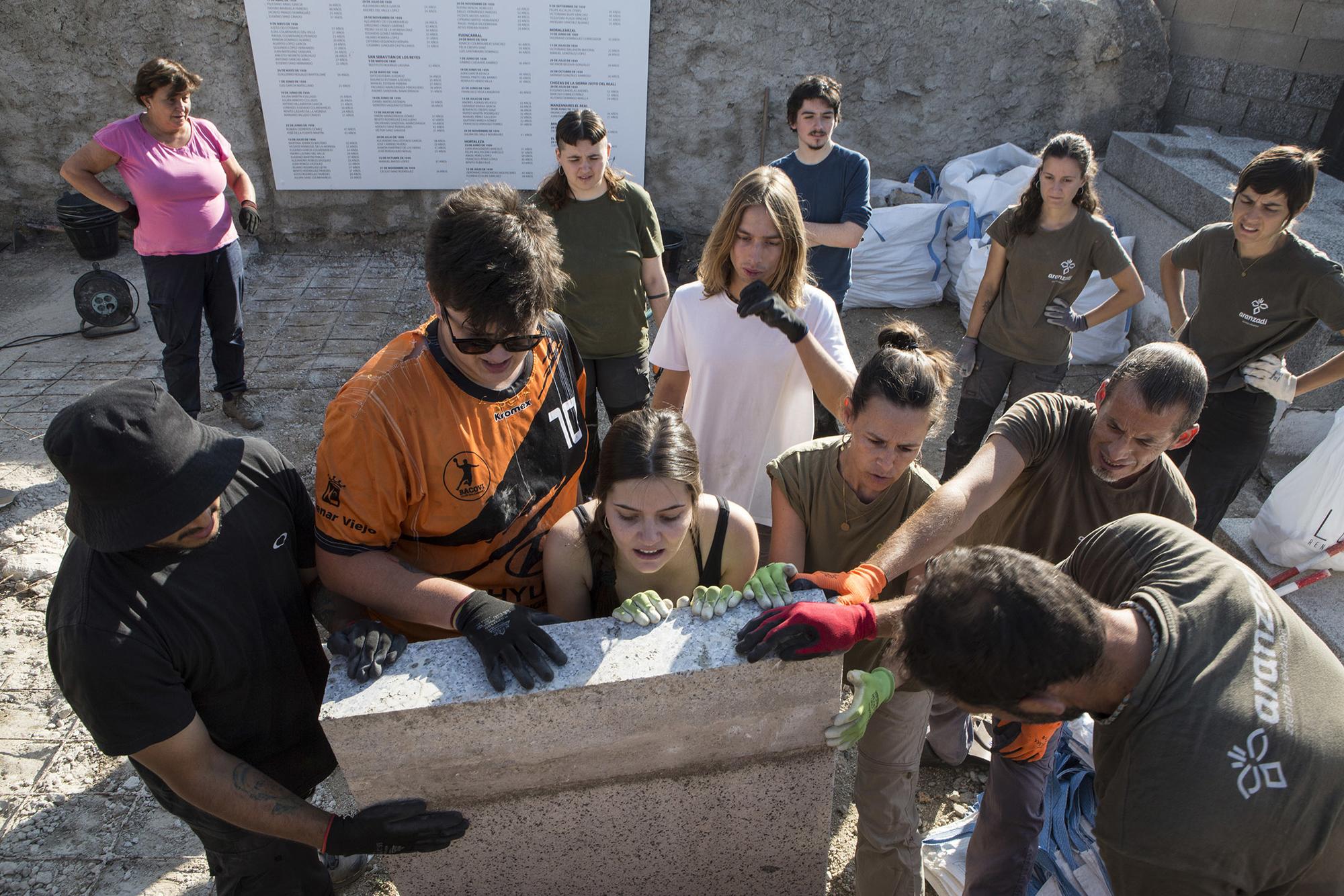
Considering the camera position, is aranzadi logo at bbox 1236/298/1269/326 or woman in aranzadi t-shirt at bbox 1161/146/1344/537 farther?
aranzadi logo at bbox 1236/298/1269/326

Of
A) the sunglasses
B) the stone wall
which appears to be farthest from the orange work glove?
the stone wall

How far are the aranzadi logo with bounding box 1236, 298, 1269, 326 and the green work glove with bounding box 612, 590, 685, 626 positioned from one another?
9.64ft

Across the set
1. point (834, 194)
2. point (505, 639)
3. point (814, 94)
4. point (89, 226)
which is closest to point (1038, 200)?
point (834, 194)

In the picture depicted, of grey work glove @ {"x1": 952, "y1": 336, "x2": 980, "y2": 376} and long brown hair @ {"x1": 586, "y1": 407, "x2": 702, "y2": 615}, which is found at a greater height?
long brown hair @ {"x1": 586, "y1": 407, "x2": 702, "y2": 615}

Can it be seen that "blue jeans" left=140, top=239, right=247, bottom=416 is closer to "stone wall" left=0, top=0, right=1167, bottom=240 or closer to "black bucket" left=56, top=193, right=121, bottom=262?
"black bucket" left=56, top=193, right=121, bottom=262

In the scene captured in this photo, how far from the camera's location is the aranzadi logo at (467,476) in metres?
1.91

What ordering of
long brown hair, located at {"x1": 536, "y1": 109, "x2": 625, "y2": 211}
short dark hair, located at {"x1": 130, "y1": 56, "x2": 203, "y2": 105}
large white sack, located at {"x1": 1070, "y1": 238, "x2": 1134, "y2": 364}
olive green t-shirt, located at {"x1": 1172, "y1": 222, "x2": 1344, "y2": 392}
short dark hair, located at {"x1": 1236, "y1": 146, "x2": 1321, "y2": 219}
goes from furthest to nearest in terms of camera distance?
large white sack, located at {"x1": 1070, "y1": 238, "x2": 1134, "y2": 364}
short dark hair, located at {"x1": 130, "y1": 56, "x2": 203, "y2": 105}
long brown hair, located at {"x1": 536, "y1": 109, "x2": 625, "y2": 211}
olive green t-shirt, located at {"x1": 1172, "y1": 222, "x2": 1344, "y2": 392}
short dark hair, located at {"x1": 1236, "y1": 146, "x2": 1321, "y2": 219}

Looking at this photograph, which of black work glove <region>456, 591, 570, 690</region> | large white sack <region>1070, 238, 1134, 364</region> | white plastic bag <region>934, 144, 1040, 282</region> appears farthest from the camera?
white plastic bag <region>934, 144, 1040, 282</region>

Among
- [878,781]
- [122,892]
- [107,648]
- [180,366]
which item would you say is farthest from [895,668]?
[180,366]

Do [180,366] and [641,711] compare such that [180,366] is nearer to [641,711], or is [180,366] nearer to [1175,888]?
[641,711]

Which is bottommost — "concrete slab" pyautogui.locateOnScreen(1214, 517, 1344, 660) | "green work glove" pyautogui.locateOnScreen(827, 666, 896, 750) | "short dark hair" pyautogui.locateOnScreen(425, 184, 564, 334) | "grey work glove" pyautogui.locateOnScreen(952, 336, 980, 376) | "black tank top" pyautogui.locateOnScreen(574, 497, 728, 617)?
"concrete slab" pyautogui.locateOnScreen(1214, 517, 1344, 660)

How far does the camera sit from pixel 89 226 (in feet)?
19.4

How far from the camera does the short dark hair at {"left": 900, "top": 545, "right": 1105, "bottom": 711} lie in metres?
1.47

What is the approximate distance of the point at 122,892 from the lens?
254cm
